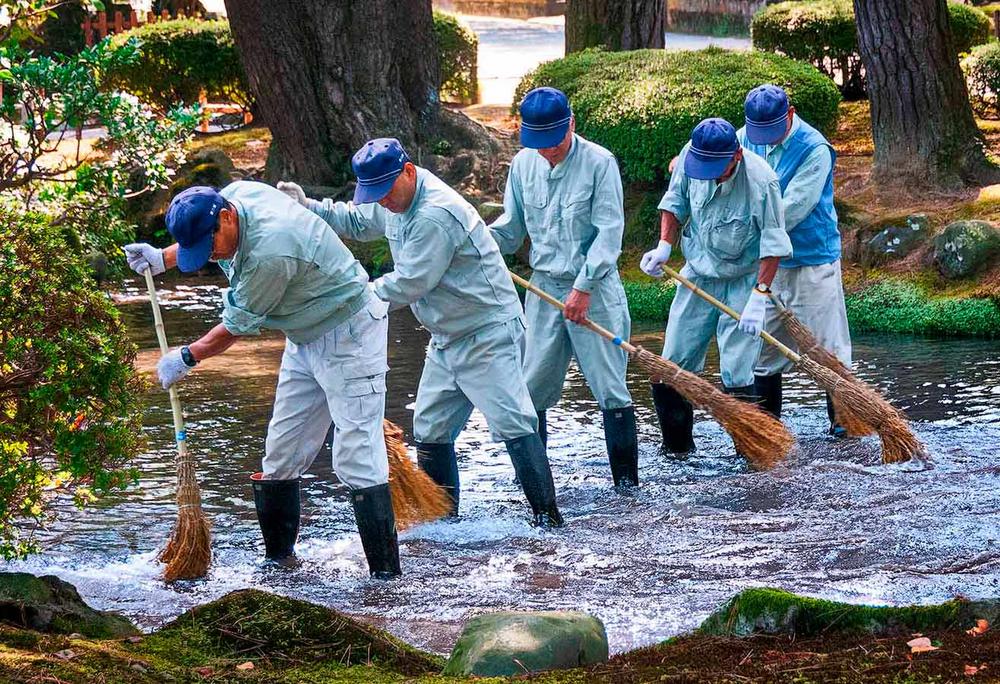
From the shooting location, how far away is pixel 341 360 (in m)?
6.04

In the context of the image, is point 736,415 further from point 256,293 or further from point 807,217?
point 256,293

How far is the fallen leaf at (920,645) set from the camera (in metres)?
3.98

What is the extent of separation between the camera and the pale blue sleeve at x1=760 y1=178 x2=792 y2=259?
7551 mm

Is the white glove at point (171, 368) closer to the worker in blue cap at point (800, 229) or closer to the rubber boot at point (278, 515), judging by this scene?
the rubber boot at point (278, 515)

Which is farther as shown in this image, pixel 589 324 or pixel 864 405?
pixel 864 405

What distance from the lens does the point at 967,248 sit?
11.0 metres

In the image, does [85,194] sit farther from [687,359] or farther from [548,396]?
[687,359]

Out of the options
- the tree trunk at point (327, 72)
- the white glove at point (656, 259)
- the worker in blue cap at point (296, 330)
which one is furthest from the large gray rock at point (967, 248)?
the worker in blue cap at point (296, 330)

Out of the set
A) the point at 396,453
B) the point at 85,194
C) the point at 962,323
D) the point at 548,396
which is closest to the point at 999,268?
the point at 962,323

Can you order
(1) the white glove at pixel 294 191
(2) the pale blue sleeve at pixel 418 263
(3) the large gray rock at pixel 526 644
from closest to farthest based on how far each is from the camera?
(3) the large gray rock at pixel 526 644 → (2) the pale blue sleeve at pixel 418 263 → (1) the white glove at pixel 294 191

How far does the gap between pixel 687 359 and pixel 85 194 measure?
11.6ft

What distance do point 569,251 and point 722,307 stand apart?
0.97 metres

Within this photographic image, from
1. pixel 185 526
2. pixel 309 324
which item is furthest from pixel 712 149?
pixel 185 526

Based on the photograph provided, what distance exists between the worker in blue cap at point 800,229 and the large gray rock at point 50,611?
4.25 meters
